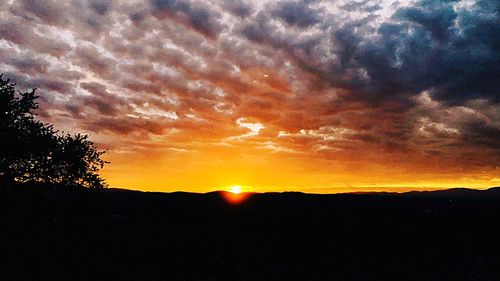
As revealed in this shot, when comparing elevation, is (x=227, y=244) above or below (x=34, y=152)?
below

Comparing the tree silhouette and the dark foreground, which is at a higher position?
the tree silhouette

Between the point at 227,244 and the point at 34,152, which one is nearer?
the point at 34,152

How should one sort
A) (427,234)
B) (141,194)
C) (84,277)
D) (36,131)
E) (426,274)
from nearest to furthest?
(36,131) → (84,277) → (426,274) → (427,234) → (141,194)

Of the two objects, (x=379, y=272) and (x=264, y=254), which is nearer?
(x=379, y=272)

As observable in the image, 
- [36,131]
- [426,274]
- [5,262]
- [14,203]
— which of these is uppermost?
[36,131]

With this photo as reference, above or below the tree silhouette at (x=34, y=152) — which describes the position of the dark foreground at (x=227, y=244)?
below

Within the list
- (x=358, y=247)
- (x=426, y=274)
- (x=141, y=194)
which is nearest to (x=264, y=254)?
(x=358, y=247)

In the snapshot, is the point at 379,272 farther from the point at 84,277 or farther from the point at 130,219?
the point at 130,219

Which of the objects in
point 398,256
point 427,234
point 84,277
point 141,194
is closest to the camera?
point 84,277
